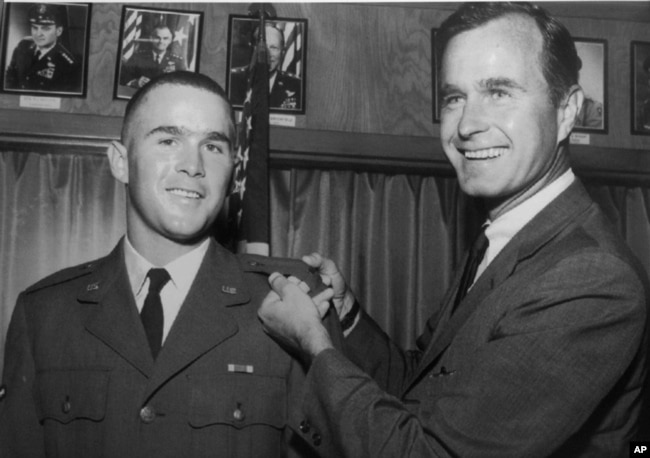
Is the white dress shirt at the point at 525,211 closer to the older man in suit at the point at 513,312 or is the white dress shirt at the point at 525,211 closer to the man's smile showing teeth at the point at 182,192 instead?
the older man in suit at the point at 513,312

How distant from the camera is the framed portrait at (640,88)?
3746mm

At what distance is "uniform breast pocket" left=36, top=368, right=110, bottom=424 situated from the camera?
1878mm

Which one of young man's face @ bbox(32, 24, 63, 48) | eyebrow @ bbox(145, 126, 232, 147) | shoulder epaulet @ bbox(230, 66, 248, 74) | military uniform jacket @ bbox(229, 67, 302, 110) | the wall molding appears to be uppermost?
young man's face @ bbox(32, 24, 63, 48)

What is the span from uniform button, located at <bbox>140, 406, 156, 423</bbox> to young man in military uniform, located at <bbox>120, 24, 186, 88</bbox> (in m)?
1.91

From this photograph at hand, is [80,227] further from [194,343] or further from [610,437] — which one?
[610,437]

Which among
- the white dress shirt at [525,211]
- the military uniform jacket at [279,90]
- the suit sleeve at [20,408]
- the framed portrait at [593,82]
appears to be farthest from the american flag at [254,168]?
the framed portrait at [593,82]

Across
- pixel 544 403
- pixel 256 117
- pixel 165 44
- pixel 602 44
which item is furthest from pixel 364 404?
pixel 602 44

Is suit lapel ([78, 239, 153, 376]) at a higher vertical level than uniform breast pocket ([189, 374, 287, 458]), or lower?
higher

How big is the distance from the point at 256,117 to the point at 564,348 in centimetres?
180

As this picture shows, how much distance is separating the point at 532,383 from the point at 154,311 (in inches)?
40.2

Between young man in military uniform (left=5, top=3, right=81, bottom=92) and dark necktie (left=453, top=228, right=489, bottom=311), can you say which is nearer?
dark necktie (left=453, top=228, right=489, bottom=311)

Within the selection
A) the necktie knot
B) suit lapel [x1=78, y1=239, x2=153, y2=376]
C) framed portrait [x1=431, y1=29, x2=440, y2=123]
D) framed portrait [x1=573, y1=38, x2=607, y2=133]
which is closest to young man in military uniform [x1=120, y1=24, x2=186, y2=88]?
framed portrait [x1=431, y1=29, x2=440, y2=123]

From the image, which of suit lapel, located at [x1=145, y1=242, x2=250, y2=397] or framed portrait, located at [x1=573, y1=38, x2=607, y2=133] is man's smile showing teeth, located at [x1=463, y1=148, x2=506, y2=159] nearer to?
suit lapel, located at [x1=145, y1=242, x2=250, y2=397]

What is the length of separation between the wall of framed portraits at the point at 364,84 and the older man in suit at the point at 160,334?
130 cm
